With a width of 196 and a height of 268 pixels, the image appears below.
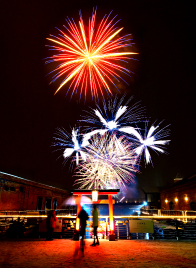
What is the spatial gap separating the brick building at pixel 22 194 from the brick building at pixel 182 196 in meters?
20.7

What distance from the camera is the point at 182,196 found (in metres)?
29.3

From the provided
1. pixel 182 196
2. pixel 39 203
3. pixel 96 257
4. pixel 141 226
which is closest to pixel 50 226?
pixel 96 257

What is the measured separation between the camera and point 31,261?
237 inches

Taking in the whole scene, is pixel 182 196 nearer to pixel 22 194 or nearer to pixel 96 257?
pixel 22 194

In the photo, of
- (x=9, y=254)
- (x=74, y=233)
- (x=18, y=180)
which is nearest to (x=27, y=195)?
(x=18, y=180)

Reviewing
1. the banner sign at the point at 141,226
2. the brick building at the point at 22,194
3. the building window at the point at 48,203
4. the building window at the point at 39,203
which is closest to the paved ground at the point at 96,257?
the banner sign at the point at 141,226

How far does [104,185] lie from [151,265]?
16388mm

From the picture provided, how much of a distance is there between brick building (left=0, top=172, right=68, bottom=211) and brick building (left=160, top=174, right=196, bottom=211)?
20.7 m

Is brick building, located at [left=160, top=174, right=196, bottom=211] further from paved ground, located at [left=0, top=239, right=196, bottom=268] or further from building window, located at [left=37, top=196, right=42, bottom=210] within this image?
building window, located at [left=37, top=196, right=42, bottom=210]

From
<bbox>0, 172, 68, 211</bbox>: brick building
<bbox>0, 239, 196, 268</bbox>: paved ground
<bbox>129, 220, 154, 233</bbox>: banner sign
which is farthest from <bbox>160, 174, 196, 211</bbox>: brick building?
<bbox>0, 172, 68, 211</bbox>: brick building

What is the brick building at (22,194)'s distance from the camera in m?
20.0

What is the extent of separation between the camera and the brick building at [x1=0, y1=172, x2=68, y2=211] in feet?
65.6

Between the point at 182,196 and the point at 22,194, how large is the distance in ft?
75.4

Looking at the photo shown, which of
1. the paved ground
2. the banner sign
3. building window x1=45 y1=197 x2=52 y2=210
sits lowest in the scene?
the paved ground
